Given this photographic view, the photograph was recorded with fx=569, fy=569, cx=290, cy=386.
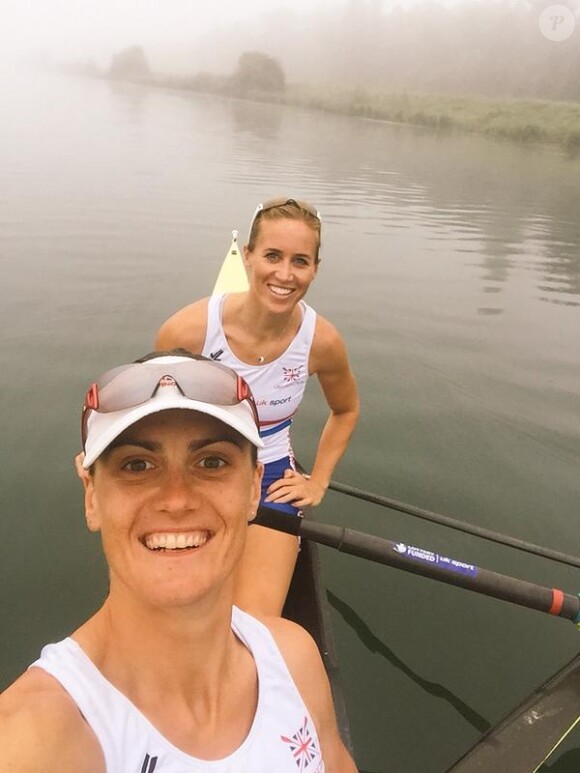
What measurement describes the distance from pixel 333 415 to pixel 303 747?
268cm

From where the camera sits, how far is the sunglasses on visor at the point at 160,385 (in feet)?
5.43

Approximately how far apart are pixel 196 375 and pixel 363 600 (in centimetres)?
346

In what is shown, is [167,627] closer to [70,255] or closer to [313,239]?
[313,239]

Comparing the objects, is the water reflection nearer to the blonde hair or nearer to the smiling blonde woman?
the smiling blonde woman

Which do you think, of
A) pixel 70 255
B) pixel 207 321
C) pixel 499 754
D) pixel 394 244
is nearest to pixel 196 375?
pixel 207 321

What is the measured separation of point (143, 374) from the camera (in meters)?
1.73

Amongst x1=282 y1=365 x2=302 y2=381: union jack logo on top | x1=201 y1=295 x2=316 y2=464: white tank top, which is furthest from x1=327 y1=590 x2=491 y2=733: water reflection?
x1=282 y1=365 x2=302 y2=381: union jack logo on top

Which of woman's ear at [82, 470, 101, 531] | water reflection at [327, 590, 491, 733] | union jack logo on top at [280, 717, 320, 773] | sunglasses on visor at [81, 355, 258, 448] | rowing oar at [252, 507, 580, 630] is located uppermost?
sunglasses on visor at [81, 355, 258, 448]

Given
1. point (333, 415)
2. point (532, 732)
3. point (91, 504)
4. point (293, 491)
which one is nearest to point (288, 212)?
point (333, 415)

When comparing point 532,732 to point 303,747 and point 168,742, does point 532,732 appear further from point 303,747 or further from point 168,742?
point 168,742

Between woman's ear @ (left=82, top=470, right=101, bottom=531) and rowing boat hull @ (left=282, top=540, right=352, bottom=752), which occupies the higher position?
woman's ear @ (left=82, top=470, right=101, bottom=531)

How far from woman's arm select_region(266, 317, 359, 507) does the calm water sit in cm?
121

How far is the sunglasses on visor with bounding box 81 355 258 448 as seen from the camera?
65.1 inches

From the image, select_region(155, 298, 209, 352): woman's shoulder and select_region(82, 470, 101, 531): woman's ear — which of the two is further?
select_region(155, 298, 209, 352): woman's shoulder
